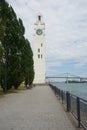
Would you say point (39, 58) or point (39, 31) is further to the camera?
point (39, 31)

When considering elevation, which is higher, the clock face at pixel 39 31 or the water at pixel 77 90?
the clock face at pixel 39 31

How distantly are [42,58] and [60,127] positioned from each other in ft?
361

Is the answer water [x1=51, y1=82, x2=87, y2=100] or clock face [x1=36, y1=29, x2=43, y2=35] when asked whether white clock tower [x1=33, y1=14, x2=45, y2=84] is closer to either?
clock face [x1=36, y1=29, x2=43, y2=35]

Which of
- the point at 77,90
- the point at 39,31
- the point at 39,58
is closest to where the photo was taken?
the point at 77,90

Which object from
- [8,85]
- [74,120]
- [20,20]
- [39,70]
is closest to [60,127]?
[74,120]

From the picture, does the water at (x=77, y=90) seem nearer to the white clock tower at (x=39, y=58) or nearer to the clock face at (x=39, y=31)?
the white clock tower at (x=39, y=58)

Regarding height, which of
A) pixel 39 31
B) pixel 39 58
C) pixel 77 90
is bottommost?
pixel 77 90

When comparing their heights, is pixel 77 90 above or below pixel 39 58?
below

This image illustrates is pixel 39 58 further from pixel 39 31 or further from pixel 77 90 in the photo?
pixel 77 90

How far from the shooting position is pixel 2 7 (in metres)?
36.3

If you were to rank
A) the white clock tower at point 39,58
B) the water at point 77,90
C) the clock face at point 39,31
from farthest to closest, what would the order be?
the clock face at point 39,31 → the white clock tower at point 39,58 → the water at point 77,90

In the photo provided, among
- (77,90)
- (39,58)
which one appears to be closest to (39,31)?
(39,58)

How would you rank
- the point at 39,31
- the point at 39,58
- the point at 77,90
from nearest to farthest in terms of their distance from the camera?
the point at 77,90 < the point at 39,58 < the point at 39,31

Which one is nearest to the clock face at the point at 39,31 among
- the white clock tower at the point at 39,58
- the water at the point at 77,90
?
the white clock tower at the point at 39,58
